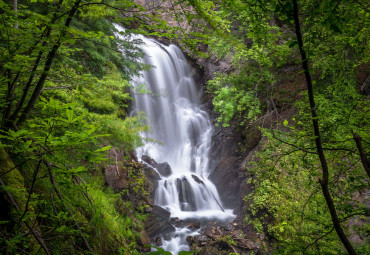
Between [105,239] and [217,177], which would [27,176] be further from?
[217,177]

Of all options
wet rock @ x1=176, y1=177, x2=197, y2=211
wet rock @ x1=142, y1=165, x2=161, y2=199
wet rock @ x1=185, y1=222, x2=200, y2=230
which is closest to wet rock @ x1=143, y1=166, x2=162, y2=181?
wet rock @ x1=142, y1=165, x2=161, y2=199

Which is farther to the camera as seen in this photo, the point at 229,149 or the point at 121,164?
the point at 229,149

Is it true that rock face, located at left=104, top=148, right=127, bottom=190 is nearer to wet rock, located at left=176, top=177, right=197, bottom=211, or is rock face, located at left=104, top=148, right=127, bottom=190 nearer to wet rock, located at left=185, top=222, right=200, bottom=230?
wet rock, located at left=185, top=222, right=200, bottom=230

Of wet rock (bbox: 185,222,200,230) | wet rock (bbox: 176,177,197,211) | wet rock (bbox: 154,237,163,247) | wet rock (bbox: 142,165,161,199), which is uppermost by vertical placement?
wet rock (bbox: 142,165,161,199)

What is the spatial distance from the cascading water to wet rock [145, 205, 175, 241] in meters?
0.44

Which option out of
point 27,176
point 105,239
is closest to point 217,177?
point 105,239

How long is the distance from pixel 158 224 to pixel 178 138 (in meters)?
8.20

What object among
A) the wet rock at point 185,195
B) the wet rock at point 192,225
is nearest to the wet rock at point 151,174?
the wet rock at point 185,195

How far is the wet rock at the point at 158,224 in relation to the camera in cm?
802

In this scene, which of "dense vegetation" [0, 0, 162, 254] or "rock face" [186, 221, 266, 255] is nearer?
"dense vegetation" [0, 0, 162, 254]

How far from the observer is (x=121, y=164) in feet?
23.7

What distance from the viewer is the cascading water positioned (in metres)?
10.6

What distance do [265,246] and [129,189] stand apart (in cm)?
496

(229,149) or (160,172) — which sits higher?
(229,149)
